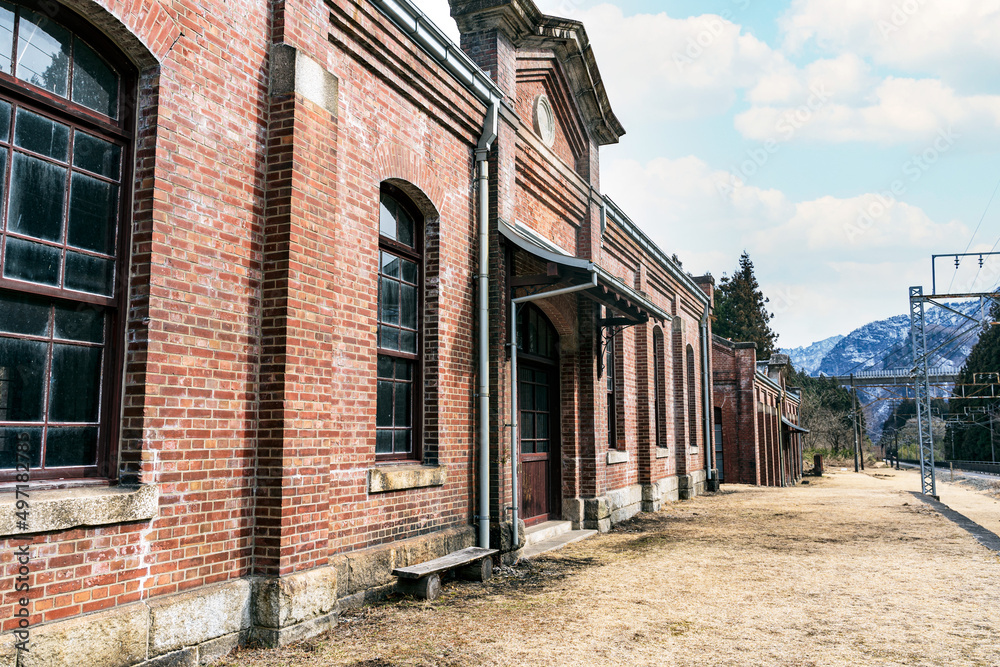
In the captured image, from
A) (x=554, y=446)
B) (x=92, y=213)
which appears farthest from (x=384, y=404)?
(x=554, y=446)

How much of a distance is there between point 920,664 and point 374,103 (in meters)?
6.60

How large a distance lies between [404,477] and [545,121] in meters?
7.27

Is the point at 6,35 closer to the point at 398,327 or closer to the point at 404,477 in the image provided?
the point at 398,327

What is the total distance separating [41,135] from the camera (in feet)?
14.0

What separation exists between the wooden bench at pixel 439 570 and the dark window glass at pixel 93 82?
4.54 metres

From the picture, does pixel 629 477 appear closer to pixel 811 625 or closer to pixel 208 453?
pixel 811 625

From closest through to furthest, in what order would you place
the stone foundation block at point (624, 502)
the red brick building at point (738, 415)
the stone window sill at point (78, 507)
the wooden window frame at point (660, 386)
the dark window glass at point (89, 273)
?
the stone window sill at point (78, 507) → the dark window glass at point (89, 273) → the stone foundation block at point (624, 502) → the wooden window frame at point (660, 386) → the red brick building at point (738, 415)

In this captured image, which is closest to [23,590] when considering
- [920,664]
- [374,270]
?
[374,270]

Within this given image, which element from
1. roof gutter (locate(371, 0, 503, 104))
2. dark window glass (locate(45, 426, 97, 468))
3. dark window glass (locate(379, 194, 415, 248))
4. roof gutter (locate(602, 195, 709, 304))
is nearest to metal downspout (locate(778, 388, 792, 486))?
roof gutter (locate(602, 195, 709, 304))

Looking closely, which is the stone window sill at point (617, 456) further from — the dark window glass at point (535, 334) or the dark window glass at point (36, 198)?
the dark window glass at point (36, 198)

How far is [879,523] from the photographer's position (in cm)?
1366

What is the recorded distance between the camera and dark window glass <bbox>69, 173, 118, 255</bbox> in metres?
4.47

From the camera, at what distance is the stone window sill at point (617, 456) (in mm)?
13591

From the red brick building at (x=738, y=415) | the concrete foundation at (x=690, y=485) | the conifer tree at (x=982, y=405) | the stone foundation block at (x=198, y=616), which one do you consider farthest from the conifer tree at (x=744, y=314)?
the stone foundation block at (x=198, y=616)
